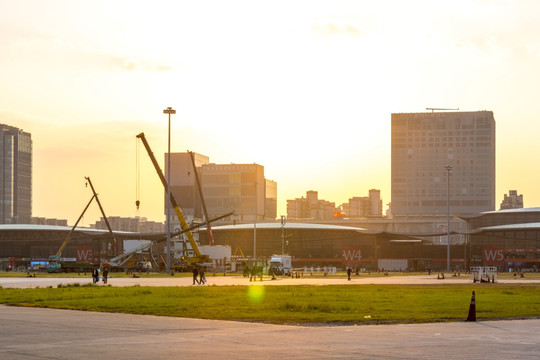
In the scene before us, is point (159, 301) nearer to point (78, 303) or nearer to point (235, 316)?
point (78, 303)

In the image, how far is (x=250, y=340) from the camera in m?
26.3

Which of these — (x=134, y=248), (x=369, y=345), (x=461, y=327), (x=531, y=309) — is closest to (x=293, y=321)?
(x=461, y=327)

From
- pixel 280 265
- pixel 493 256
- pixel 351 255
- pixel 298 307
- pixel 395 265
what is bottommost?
pixel 395 265

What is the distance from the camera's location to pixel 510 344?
24984mm

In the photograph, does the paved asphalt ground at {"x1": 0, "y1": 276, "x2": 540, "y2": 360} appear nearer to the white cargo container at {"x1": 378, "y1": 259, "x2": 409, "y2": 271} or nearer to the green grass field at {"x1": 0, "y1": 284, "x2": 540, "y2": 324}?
the green grass field at {"x1": 0, "y1": 284, "x2": 540, "y2": 324}

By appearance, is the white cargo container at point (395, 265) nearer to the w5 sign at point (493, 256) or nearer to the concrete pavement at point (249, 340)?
the w5 sign at point (493, 256)

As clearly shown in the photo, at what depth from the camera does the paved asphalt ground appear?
2261 centimetres

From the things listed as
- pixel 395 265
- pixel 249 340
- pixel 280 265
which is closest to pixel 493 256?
pixel 395 265

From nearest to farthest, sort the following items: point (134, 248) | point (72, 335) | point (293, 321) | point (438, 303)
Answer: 1. point (72, 335)
2. point (293, 321)
3. point (438, 303)
4. point (134, 248)

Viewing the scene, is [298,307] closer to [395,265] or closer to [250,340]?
[250,340]

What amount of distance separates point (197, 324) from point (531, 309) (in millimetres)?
18208

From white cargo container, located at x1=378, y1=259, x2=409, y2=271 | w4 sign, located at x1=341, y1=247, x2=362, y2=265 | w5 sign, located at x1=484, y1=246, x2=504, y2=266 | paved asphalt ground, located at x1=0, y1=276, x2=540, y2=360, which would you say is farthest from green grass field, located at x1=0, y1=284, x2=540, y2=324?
white cargo container, located at x1=378, y1=259, x2=409, y2=271

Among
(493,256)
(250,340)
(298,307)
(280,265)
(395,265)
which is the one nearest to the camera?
(250,340)

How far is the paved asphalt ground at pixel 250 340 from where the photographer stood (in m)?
22.6
